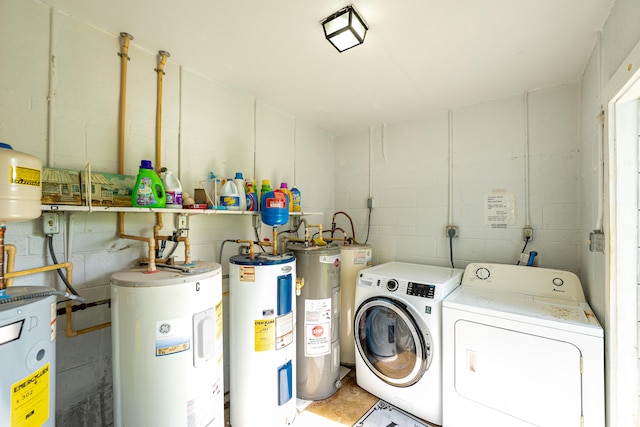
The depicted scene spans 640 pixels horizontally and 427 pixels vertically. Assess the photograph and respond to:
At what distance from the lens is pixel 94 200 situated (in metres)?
1.27

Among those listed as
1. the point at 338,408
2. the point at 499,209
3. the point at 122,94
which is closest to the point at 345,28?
the point at 122,94

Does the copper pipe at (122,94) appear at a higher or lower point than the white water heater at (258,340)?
higher

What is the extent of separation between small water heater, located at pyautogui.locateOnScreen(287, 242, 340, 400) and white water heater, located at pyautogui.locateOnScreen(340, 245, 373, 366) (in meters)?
0.37

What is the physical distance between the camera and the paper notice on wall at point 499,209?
215 cm

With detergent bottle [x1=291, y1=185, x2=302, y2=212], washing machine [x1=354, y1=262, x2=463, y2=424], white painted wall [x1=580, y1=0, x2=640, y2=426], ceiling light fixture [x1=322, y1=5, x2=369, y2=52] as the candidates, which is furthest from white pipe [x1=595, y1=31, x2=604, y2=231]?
detergent bottle [x1=291, y1=185, x2=302, y2=212]

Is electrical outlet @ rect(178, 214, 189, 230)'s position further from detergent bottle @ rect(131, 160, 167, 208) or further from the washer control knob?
the washer control knob

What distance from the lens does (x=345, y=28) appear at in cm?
130

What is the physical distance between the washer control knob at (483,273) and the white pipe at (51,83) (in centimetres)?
268

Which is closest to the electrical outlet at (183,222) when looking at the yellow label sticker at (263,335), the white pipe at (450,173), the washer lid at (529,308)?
the yellow label sticker at (263,335)

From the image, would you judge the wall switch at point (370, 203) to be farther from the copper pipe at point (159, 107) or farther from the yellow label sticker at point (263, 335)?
the copper pipe at point (159, 107)

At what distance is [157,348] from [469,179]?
2466 millimetres

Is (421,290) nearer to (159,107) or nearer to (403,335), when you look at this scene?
(403,335)

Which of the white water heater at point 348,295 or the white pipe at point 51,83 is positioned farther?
the white water heater at point 348,295

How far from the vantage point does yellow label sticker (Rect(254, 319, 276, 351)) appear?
161 centimetres
